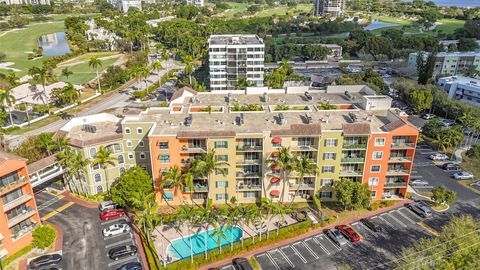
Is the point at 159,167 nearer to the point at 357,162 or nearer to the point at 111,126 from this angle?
the point at 111,126

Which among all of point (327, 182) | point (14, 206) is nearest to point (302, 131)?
point (327, 182)

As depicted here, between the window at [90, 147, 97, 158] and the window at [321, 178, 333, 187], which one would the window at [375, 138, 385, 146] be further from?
the window at [90, 147, 97, 158]

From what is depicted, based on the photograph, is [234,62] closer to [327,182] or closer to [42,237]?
[327,182]

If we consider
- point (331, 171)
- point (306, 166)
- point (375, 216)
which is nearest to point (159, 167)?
point (306, 166)

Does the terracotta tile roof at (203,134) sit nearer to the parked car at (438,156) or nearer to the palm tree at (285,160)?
the palm tree at (285,160)


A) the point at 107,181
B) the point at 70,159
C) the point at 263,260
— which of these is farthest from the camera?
the point at 107,181

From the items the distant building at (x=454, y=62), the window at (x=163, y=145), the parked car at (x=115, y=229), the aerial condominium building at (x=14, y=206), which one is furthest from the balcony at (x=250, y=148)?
the distant building at (x=454, y=62)
